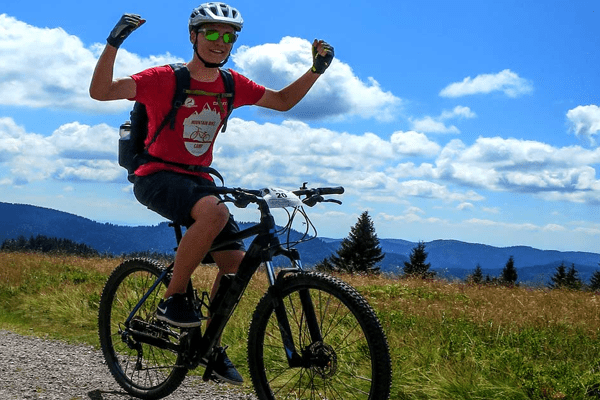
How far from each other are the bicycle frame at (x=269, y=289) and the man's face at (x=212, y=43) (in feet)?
4.14

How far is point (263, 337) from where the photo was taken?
4289 mm

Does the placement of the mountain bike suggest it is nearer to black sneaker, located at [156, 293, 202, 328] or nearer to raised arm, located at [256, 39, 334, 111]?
black sneaker, located at [156, 293, 202, 328]

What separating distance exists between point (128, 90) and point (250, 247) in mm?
1452

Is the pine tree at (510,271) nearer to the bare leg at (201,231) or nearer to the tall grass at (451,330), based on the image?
the tall grass at (451,330)

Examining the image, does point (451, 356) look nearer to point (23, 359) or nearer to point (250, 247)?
point (250, 247)

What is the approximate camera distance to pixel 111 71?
430cm

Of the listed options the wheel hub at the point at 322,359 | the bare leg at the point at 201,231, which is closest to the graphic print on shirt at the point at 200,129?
the bare leg at the point at 201,231

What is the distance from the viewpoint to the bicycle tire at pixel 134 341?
542cm

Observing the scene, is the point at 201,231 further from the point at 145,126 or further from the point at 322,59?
the point at 322,59

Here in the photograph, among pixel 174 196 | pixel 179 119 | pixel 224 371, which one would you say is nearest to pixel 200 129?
pixel 179 119

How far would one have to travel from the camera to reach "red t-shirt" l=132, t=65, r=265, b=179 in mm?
4602

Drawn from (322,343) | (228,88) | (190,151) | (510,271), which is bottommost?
(322,343)

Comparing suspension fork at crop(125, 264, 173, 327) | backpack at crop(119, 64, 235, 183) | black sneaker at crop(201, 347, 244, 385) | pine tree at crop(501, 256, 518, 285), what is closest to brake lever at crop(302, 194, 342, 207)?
backpack at crop(119, 64, 235, 183)

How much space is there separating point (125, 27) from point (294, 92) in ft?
5.62
